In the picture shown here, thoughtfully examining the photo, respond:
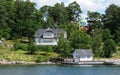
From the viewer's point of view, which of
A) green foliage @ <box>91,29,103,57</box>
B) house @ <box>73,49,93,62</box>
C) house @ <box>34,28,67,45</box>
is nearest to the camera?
house @ <box>73,49,93,62</box>

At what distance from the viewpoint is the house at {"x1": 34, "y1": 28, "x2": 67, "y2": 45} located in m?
106

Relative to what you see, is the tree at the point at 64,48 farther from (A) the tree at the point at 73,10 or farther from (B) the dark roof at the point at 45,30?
(A) the tree at the point at 73,10

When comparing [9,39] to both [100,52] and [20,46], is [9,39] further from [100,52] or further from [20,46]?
[100,52]

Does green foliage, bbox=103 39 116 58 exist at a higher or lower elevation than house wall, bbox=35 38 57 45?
lower

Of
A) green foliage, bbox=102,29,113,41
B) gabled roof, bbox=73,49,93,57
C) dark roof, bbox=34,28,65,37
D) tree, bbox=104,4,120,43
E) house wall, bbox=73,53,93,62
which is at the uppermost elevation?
tree, bbox=104,4,120,43

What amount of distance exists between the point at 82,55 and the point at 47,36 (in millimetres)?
20387

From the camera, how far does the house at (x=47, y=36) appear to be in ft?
346

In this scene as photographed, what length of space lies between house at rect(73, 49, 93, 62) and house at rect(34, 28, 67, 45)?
16926 mm

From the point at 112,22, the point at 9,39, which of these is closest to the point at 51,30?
the point at 9,39

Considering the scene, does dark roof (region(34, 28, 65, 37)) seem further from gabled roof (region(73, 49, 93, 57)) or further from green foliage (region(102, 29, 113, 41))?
gabled roof (region(73, 49, 93, 57))

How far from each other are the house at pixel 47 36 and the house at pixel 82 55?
16.9 metres

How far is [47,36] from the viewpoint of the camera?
10700 centimetres

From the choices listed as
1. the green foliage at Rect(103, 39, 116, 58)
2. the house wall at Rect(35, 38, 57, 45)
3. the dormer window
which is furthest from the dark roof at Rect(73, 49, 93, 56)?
the dormer window

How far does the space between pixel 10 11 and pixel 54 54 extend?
23.6m
